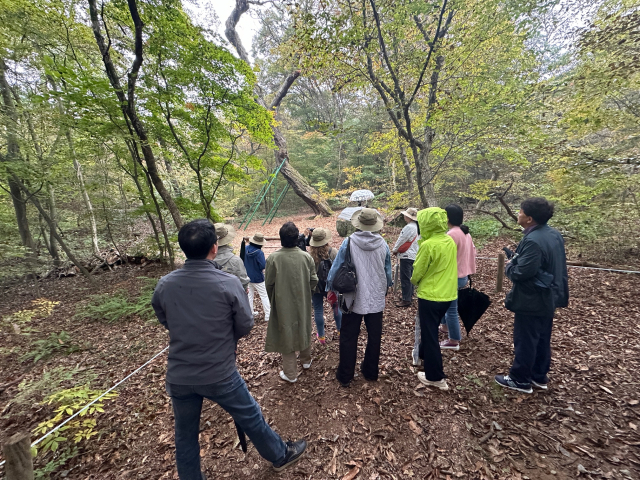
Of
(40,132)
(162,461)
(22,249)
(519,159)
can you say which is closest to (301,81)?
(40,132)

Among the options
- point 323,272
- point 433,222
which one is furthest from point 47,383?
point 433,222

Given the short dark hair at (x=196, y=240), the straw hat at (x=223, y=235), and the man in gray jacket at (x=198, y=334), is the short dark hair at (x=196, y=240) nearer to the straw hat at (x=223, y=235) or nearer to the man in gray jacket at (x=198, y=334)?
the man in gray jacket at (x=198, y=334)

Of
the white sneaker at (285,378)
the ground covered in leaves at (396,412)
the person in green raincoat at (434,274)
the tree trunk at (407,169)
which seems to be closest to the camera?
the ground covered in leaves at (396,412)

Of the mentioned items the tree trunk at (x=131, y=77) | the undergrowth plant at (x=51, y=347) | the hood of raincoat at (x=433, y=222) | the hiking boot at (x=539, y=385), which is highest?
the tree trunk at (x=131, y=77)

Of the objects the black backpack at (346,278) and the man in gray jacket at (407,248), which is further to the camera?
the man in gray jacket at (407,248)

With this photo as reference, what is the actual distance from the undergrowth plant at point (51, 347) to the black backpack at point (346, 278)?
4946 millimetres

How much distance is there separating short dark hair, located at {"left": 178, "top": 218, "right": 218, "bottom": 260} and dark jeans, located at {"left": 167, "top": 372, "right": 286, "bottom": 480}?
931 millimetres

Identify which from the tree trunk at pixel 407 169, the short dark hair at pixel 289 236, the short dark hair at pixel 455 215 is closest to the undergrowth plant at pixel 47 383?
the short dark hair at pixel 289 236

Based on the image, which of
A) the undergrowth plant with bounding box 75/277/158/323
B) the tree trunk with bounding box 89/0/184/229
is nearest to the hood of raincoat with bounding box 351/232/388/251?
the tree trunk with bounding box 89/0/184/229

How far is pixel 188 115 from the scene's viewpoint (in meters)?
5.44

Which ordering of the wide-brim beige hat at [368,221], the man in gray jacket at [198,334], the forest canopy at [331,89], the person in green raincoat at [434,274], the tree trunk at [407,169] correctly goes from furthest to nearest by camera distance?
the tree trunk at [407,169] → the forest canopy at [331,89] → the wide-brim beige hat at [368,221] → the person in green raincoat at [434,274] → the man in gray jacket at [198,334]

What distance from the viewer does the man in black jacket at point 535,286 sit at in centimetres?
253

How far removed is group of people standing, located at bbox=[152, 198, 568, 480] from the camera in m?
1.79

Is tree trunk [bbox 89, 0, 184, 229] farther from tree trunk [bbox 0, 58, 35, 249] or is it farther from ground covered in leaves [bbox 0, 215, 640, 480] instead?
ground covered in leaves [bbox 0, 215, 640, 480]
